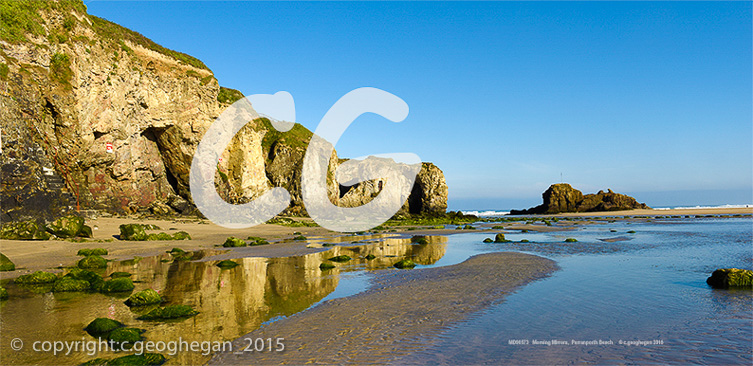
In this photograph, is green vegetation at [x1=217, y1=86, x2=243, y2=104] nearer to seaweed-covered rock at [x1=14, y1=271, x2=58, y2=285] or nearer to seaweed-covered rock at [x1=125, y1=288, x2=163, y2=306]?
seaweed-covered rock at [x1=14, y1=271, x2=58, y2=285]

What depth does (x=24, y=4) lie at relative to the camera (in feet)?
96.4

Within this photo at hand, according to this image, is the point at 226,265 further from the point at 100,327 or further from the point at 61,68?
the point at 61,68

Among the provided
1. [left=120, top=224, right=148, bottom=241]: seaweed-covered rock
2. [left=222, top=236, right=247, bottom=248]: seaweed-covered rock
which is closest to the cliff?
[left=120, top=224, right=148, bottom=241]: seaweed-covered rock

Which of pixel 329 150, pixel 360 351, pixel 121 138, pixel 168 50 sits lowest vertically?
pixel 360 351

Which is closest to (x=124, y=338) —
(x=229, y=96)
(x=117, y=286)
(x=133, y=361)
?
(x=133, y=361)

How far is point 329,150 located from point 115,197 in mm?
49272

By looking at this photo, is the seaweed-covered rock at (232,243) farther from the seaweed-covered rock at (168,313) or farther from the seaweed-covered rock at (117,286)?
the seaweed-covered rock at (168,313)

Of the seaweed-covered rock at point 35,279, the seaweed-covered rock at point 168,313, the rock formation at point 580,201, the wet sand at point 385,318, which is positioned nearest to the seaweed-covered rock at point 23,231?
the seaweed-covered rock at point 35,279

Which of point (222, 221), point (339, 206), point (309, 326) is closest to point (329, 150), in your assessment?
point (339, 206)

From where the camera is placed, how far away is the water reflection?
22.5 feet

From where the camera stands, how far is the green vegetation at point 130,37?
38.8 m

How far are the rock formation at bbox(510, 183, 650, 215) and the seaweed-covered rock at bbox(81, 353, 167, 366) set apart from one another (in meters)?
112

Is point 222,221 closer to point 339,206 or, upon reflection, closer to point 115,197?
point 115,197

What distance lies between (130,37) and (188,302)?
44541 mm
